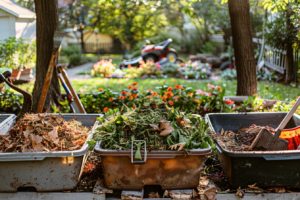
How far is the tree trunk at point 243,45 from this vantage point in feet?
17.0

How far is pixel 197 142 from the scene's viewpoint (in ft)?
9.77

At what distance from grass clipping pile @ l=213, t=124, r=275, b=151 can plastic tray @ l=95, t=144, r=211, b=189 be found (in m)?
0.56

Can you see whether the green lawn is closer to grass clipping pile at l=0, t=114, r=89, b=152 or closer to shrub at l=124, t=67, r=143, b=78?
shrub at l=124, t=67, r=143, b=78

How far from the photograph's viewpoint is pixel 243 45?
5262mm

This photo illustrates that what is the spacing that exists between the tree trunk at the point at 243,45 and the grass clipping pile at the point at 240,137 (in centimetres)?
162

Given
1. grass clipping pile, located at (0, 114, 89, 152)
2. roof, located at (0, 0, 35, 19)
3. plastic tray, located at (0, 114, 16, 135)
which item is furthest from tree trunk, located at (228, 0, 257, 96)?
roof, located at (0, 0, 35, 19)

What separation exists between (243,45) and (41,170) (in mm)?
3433

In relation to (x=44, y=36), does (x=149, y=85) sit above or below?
below

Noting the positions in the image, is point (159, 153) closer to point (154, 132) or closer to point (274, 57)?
point (154, 132)

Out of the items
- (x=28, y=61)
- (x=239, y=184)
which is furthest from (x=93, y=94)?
(x=28, y=61)

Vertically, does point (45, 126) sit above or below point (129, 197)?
above

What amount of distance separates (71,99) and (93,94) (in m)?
0.76

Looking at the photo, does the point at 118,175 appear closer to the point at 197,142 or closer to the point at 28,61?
the point at 197,142

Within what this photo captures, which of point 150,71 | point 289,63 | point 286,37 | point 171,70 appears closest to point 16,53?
point 150,71
